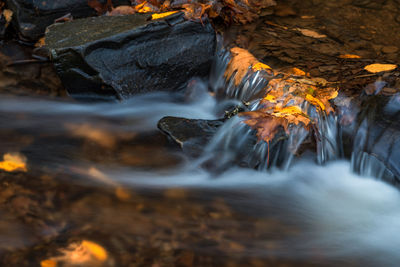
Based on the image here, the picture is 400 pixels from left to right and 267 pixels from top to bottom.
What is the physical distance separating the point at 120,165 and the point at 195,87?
145 centimetres

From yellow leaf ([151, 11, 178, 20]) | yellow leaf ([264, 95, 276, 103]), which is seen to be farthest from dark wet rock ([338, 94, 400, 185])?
yellow leaf ([151, 11, 178, 20])

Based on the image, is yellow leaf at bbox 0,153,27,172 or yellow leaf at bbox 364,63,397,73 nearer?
yellow leaf at bbox 0,153,27,172

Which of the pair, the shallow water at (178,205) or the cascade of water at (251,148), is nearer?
the shallow water at (178,205)

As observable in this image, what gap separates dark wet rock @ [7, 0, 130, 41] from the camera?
4.51 metres

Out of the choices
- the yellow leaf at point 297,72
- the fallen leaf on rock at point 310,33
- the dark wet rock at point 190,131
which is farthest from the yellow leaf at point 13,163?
the fallen leaf on rock at point 310,33

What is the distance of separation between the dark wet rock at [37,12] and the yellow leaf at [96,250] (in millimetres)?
3217

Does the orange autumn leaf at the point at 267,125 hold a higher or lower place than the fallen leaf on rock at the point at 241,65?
lower

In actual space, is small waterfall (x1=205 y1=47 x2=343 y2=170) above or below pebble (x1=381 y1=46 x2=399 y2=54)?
below

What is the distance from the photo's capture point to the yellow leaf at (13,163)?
2.80 m

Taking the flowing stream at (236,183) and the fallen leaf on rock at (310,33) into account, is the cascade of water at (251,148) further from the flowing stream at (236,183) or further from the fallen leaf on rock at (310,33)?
the fallen leaf on rock at (310,33)

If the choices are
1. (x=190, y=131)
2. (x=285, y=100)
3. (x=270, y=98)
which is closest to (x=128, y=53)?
(x=190, y=131)

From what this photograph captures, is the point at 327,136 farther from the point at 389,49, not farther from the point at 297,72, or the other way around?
the point at 389,49

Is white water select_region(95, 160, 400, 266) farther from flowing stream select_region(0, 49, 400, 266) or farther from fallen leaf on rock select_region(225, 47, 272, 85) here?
fallen leaf on rock select_region(225, 47, 272, 85)

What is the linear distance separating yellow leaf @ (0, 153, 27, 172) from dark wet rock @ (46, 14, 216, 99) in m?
1.09
